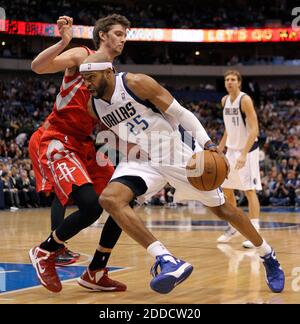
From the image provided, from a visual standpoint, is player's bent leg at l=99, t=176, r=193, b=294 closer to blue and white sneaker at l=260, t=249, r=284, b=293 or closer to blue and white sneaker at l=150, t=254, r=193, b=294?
blue and white sneaker at l=150, t=254, r=193, b=294

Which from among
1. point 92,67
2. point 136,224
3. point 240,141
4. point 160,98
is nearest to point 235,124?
point 240,141

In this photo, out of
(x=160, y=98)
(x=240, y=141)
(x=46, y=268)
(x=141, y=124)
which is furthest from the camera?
(x=240, y=141)

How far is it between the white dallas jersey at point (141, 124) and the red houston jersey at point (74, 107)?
0.35m

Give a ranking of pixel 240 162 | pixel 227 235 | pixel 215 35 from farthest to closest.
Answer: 1. pixel 215 35
2. pixel 227 235
3. pixel 240 162

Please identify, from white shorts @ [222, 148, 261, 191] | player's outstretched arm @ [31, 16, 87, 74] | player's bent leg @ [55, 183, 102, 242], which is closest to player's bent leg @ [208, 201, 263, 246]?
player's bent leg @ [55, 183, 102, 242]

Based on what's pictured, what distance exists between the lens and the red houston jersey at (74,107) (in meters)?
4.75

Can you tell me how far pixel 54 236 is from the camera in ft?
14.9

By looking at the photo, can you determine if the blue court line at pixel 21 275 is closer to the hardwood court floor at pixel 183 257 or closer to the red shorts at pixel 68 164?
the hardwood court floor at pixel 183 257

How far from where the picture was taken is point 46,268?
4.46m

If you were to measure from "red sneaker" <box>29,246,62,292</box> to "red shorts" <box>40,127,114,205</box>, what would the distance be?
0.37 meters

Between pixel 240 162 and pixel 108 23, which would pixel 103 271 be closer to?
pixel 108 23

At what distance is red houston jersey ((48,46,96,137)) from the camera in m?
4.75

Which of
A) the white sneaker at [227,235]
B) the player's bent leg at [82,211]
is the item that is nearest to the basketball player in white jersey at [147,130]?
the player's bent leg at [82,211]

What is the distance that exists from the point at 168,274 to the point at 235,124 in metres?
4.56
